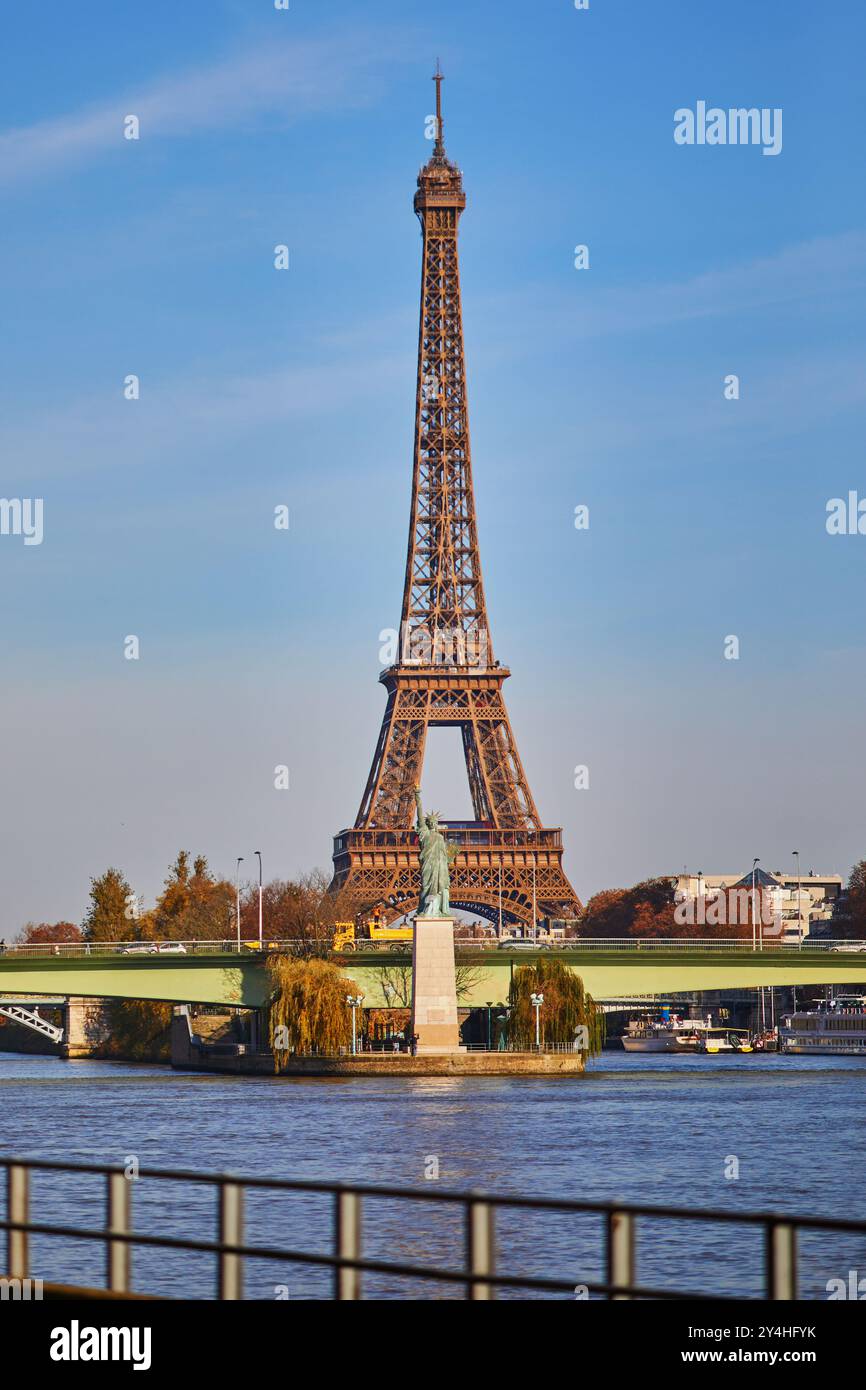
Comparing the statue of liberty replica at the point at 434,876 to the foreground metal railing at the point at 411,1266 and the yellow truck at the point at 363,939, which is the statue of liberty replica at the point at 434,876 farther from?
the foreground metal railing at the point at 411,1266

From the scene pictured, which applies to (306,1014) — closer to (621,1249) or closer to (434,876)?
(434,876)

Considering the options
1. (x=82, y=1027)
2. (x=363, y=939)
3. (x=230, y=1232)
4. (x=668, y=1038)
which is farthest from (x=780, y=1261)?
(x=668, y=1038)

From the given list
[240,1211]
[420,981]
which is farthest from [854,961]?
[240,1211]

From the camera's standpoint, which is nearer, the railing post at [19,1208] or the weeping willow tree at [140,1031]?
the railing post at [19,1208]

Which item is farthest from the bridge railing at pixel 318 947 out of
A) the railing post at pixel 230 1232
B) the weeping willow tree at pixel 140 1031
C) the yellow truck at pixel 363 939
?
the railing post at pixel 230 1232

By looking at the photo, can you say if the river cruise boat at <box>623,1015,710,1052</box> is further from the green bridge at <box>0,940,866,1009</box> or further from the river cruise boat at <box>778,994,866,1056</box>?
the green bridge at <box>0,940,866,1009</box>

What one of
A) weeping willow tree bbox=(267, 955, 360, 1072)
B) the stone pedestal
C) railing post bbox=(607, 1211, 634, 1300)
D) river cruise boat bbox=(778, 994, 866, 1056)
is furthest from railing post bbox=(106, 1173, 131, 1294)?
river cruise boat bbox=(778, 994, 866, 1056)

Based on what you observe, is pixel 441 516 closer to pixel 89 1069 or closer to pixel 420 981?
pixel 89 1069
